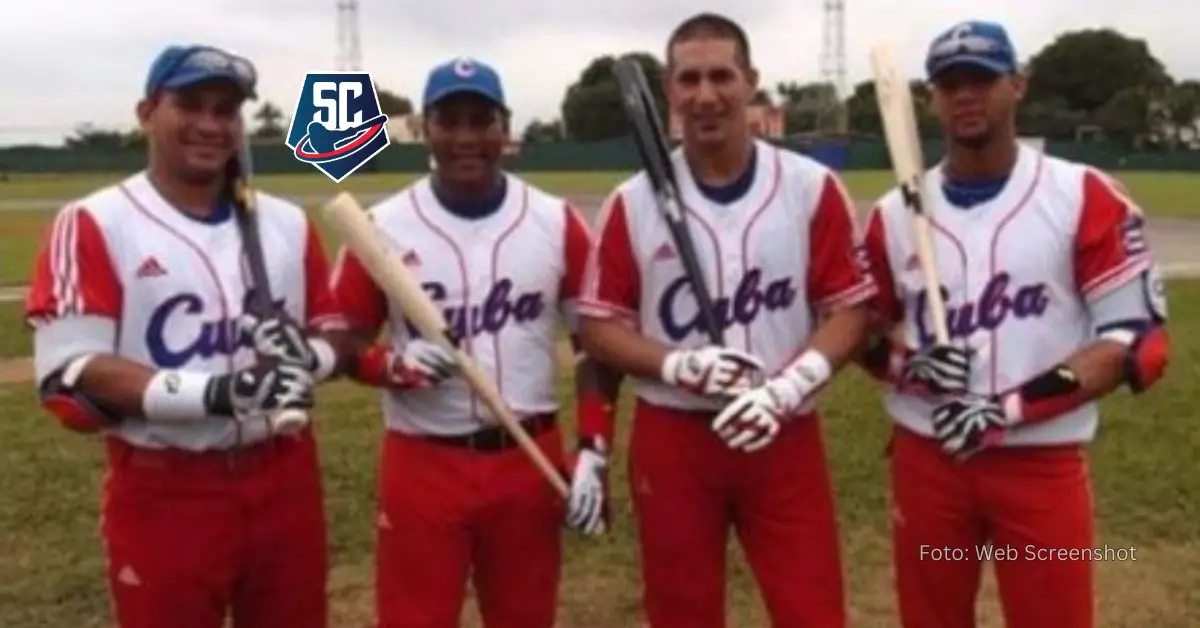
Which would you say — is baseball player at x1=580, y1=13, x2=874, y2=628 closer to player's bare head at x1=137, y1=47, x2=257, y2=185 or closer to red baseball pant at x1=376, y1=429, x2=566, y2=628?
red baseball pant at x1=376, y1=429, x2=566, y2=628

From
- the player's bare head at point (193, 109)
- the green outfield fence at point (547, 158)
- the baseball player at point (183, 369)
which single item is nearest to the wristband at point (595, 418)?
the baseball player at point (183, 369)

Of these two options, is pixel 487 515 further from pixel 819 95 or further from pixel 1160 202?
pixel 819 95

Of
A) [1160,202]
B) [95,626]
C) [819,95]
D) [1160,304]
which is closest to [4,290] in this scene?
[95,626]

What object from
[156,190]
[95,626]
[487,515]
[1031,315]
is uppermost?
[156,190]

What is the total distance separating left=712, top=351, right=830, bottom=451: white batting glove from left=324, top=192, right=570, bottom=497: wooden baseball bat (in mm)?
608

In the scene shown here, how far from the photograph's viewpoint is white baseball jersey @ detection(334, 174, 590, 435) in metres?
4.81

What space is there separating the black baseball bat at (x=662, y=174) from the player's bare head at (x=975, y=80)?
2.83 feet

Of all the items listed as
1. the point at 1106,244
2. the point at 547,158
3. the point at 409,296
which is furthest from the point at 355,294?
the point at 547,158

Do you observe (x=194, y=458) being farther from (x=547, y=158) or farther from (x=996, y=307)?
(x=547, y=158)

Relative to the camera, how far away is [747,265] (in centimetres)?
476

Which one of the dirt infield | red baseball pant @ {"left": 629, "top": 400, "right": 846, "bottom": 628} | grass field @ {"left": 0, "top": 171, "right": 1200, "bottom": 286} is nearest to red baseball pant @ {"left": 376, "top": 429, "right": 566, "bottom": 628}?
red baseball pant @ {"left": 629, "top": 400, "right": 846, "bottom": 628}

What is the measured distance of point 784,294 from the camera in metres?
4.79

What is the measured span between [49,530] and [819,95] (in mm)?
71978

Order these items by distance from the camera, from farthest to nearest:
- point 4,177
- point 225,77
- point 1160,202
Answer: point 4,177 < point 1160,202 < point 225,77
